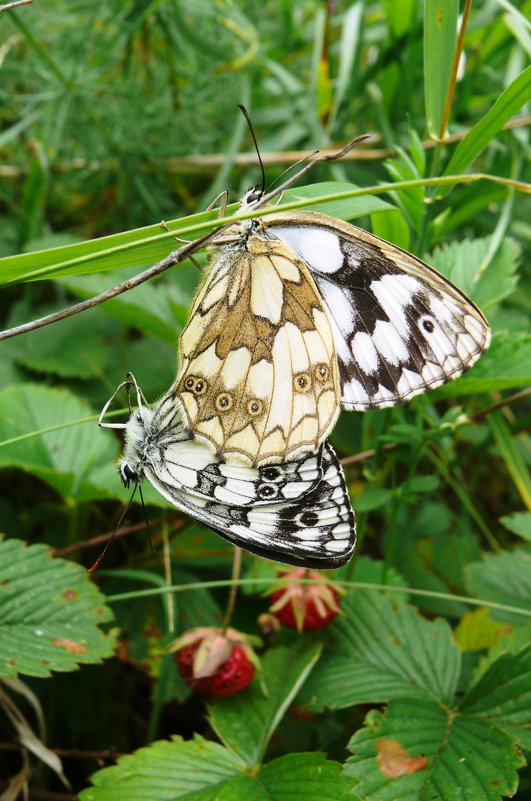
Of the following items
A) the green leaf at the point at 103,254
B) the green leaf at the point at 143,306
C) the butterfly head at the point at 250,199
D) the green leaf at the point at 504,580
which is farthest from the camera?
the green leaf at the point at 143,306

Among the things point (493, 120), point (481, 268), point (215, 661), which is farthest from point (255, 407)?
point (481, 268)

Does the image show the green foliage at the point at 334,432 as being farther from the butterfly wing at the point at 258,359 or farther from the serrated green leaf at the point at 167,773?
the butterfly wing at the point at 258,359

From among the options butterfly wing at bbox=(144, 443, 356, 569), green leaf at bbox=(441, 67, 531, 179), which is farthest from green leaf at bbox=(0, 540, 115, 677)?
green leaf at bbox=(441, 67, 531, 179)

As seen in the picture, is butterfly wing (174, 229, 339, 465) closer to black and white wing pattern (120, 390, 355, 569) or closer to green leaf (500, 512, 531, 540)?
black and white wing pattern (120, 390, 355, 569)

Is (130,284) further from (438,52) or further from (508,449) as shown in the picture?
(508,449)

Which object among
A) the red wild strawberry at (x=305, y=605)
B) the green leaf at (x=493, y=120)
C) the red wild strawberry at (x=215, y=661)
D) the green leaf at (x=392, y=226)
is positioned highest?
the green leaf at (x=493, y=120)

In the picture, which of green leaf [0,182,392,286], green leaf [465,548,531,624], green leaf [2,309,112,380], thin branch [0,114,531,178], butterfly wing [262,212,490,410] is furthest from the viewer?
thin branch [0,114,531,178]

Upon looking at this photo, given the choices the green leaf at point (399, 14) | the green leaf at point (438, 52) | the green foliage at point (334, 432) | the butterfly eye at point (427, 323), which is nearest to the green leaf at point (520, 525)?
the green foliage at point (334, 432)
